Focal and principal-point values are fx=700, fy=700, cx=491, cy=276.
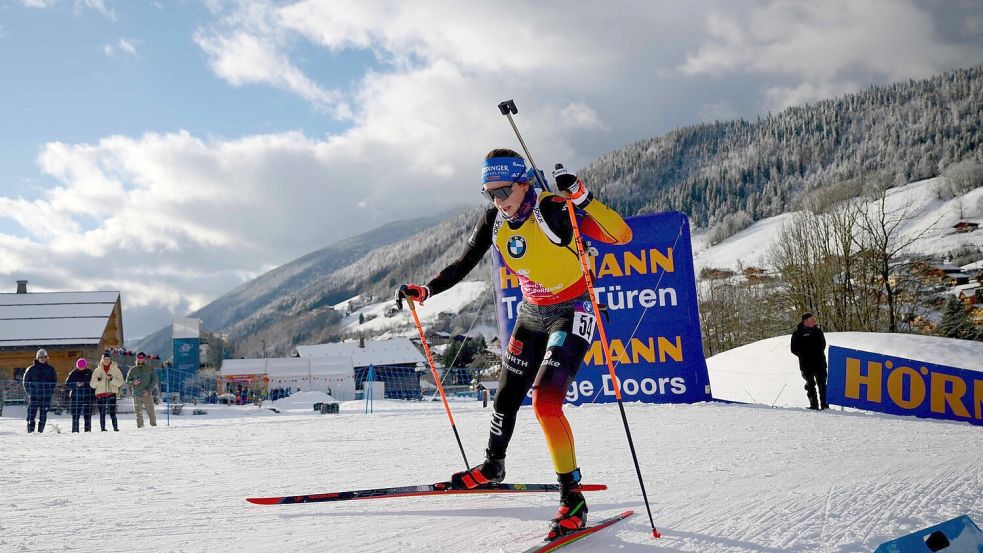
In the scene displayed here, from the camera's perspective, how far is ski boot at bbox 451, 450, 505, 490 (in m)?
4.23

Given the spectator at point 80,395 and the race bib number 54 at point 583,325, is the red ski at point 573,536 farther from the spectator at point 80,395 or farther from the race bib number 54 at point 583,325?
the spectator at point 80,395

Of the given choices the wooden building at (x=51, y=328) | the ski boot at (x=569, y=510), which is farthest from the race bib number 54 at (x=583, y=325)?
the wooden building at (x=51, y=328)

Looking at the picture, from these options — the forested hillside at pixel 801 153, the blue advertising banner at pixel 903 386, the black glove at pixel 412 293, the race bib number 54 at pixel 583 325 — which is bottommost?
the blue advertising banner at pixel 903 386

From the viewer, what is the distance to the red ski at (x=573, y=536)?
10.3 ft

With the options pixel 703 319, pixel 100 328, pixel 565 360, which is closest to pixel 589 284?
pixel 565 360

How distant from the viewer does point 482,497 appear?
442 centimetres

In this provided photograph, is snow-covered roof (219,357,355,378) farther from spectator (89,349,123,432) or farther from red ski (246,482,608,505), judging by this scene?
red ski (246,482,608,505)

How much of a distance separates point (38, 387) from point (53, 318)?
84.6ft

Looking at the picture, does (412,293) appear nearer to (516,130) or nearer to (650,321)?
(516,130)

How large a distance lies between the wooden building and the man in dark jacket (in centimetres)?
2165

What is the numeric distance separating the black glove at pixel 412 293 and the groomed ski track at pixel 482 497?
1.30 metres

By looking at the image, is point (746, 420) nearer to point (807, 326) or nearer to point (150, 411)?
point (807, 326)

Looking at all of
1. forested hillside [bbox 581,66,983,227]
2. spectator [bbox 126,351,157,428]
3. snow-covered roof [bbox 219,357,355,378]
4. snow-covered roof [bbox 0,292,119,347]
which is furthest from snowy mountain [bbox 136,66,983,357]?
spectator [bbox 126,351,157,428]

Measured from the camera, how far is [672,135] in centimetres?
19875
